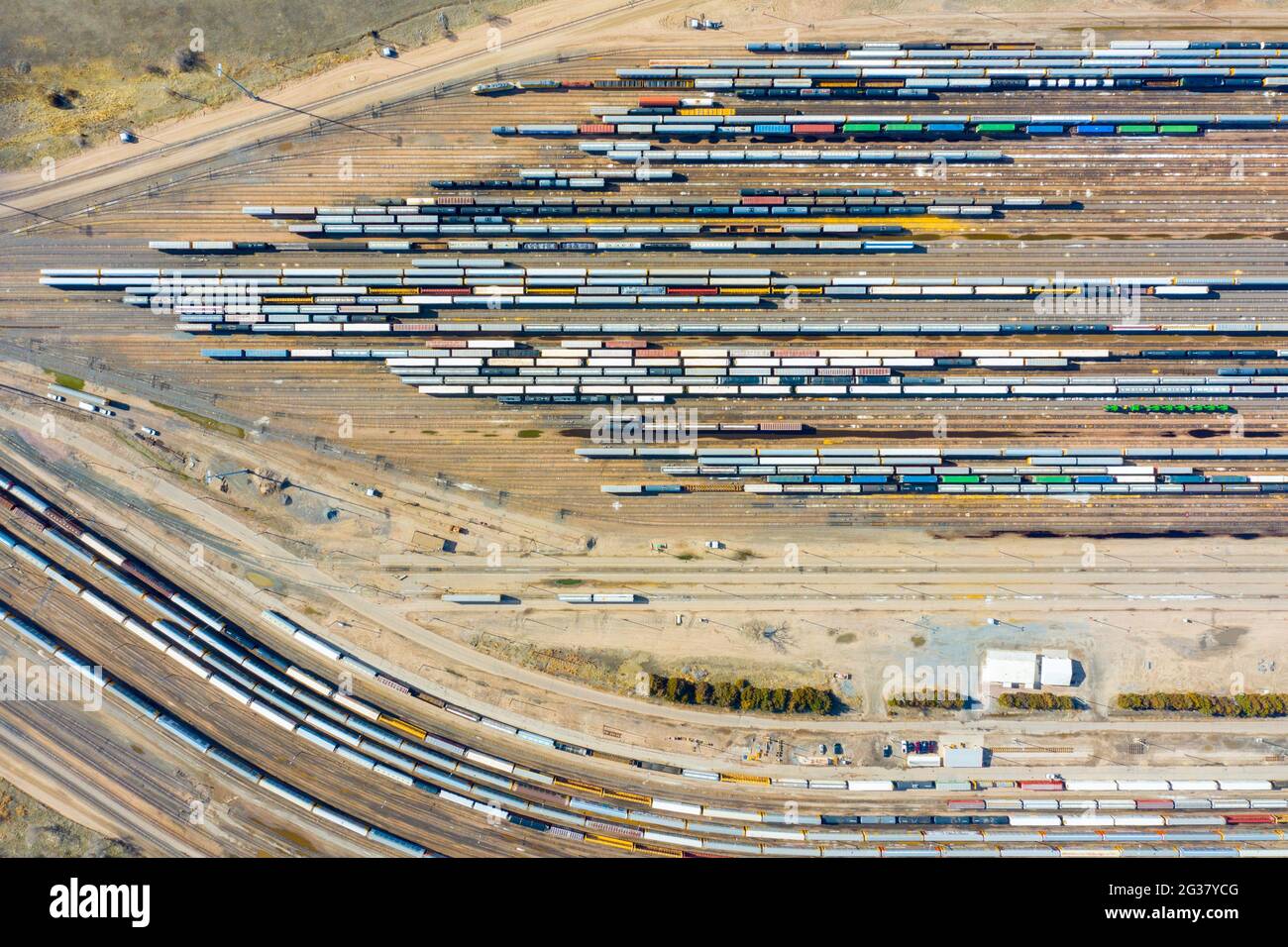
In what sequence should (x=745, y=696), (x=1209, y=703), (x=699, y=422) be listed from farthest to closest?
(x=699, y=422) → (x=1209, y=703) → (x=745, y=696)

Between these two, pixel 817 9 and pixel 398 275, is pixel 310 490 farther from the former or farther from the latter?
pixel 817 9

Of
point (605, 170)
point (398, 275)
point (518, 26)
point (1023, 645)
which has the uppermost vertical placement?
point (518, 26)

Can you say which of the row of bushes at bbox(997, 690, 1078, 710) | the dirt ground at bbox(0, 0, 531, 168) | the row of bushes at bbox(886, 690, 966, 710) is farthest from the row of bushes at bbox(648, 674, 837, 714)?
the dirt ground at bbox(0, 0, 531, 168)

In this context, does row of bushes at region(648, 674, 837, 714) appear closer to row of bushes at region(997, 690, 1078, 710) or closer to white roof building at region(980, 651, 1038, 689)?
white roof building at region(980, 651, 1038, 689)

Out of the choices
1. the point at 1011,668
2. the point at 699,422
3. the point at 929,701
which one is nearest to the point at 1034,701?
the point at 1011,668

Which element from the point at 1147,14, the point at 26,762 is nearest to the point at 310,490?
the point at 26,762

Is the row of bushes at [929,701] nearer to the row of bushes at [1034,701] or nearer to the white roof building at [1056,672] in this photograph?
the row of bushes at [1034,701]

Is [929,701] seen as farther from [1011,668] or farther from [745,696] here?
[745,696]
